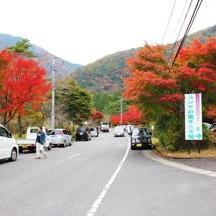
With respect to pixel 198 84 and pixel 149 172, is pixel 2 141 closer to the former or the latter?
pixel 149 172

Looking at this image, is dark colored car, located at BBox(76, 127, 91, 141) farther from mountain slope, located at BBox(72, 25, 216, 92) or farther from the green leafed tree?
mountain slope, located at BBox(72, 25, 216, 92)

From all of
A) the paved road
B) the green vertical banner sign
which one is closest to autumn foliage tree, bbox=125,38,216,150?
the green vertical banner sign

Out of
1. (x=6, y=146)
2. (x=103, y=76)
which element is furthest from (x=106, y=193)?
(x=103, y=76)

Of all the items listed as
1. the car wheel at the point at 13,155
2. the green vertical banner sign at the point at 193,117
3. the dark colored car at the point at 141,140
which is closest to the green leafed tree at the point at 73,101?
the dark colored car at the point at 141,140

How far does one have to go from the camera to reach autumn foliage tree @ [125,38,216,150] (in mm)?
26794

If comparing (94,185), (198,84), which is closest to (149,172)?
(94,185)

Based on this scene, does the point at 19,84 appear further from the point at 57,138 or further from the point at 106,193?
the point at 106,193

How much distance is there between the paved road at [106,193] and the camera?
998 centimetres

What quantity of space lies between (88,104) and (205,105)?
1903 inches

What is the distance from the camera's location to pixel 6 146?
79.7 ft

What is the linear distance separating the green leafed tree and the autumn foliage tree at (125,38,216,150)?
4313cm

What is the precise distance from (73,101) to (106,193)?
201ft

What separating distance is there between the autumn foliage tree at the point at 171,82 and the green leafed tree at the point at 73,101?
43.1m

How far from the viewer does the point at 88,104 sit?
7638cm
